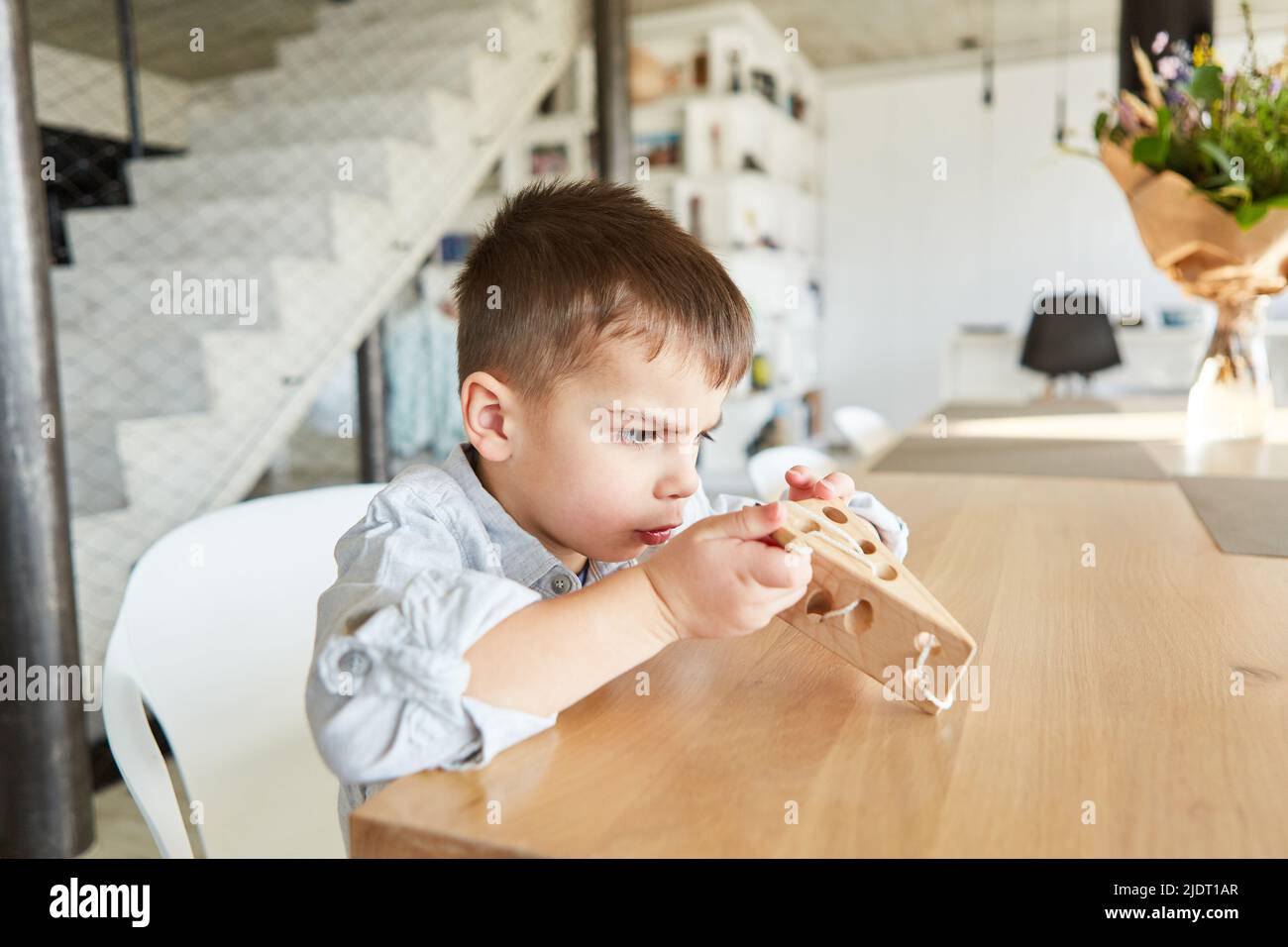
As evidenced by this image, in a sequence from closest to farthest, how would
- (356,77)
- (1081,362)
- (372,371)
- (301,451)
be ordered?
1. (372,371)
2. (356,77)
3. (1081,362)
4. (301,451)

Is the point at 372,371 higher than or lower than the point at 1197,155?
lower

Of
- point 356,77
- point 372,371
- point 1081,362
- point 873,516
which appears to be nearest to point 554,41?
point 356,77

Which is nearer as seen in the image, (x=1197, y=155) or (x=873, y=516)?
(x=873, y=516)

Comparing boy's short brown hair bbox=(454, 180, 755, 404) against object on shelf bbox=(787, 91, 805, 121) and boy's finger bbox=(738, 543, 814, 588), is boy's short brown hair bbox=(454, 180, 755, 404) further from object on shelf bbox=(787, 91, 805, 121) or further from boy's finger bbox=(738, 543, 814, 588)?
object on shelf bbox=(787, 91, 805, 121)

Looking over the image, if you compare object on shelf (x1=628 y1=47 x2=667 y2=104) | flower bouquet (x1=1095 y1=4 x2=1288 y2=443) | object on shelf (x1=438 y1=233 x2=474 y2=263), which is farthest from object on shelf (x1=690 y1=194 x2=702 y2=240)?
flower bouquet (x1=1095 y1=4 x2=1288 y2=443)

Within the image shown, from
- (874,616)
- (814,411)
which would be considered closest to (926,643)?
(874,616)

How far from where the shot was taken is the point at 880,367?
24.6 ft

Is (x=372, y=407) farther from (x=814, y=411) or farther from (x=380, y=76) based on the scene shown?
(x=814, y=411)

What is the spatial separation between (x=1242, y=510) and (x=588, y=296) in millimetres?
858

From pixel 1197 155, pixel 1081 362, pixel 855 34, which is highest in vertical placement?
pixel 855 34

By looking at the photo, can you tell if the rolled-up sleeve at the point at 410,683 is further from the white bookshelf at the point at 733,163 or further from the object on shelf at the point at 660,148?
the object on shelf at the point at 660,148

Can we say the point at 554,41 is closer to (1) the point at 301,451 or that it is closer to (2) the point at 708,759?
(1) the point at 301,451

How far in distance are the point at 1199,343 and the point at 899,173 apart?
8.70ft
